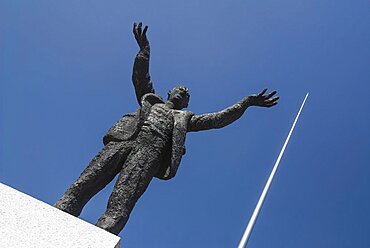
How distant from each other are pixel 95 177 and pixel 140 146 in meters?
0.59

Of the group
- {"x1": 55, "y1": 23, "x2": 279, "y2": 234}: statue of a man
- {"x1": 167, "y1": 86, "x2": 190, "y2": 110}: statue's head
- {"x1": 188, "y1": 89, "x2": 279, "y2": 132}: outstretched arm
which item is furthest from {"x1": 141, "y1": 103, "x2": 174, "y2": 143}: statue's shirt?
{"x1": 167, "y1": 86, "x2": 190, "y2": 110}: statue's head

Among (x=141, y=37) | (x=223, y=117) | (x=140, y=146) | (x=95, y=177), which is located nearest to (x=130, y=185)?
(x=95, y=177)

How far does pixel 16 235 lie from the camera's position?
2980 mm

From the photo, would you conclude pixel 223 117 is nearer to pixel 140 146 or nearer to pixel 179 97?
pixel 179 97

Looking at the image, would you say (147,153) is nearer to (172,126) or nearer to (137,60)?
(172,126)

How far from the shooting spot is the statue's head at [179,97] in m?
5.91

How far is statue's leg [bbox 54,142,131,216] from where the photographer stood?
4223 millimetres

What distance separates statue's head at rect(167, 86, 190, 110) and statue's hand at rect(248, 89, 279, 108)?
34.3 inches

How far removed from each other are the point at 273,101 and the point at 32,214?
3.84m

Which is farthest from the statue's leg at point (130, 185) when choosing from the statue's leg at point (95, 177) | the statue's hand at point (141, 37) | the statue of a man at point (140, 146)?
the statue's hand at point (141, 37)

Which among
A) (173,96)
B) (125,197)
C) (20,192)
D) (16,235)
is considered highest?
(173,96)

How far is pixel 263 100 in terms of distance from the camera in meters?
6.05

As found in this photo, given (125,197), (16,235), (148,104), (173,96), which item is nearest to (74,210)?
(125,197)

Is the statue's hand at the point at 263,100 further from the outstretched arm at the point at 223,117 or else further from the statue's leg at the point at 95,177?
the statue's leg at the point at 95,177
